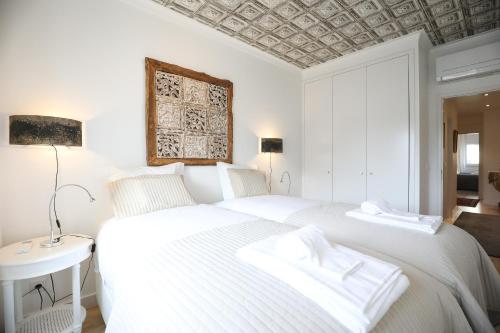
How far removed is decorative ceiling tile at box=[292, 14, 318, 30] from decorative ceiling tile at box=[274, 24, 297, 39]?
0.33ft

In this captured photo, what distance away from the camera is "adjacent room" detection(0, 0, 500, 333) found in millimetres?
838

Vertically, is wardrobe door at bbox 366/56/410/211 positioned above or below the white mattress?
above

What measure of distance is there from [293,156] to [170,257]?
3.14 meters

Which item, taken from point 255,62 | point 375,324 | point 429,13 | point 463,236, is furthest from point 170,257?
point 429,13

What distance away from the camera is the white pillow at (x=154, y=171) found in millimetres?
1990

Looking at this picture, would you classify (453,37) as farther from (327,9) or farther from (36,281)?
(36,281)

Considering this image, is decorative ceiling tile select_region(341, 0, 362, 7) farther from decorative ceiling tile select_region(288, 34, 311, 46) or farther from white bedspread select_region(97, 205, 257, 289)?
white bedspread select_region(97, 205, 257, 289)

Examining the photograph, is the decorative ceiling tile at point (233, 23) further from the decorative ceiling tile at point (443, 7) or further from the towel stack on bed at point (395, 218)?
the towel stack on bed at point (395, 218)

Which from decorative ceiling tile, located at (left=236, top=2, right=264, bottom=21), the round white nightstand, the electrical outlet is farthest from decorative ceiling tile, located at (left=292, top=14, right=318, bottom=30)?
the electrical outlet

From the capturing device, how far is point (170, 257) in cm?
103

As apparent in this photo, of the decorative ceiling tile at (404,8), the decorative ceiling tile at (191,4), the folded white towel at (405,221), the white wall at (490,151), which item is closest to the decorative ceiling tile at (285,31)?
the decorative ceiling tile at (191,4)

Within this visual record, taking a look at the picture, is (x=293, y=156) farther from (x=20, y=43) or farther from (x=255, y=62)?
(x=20, y=43)

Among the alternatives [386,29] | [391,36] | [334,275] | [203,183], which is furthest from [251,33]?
[334,275]

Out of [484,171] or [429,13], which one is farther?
[484,171]
